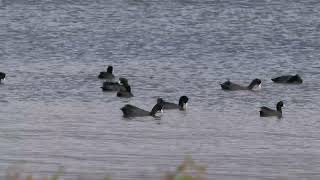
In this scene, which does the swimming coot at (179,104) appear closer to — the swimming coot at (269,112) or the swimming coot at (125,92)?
the swimming coot at (269,112)

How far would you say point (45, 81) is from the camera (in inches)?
1417

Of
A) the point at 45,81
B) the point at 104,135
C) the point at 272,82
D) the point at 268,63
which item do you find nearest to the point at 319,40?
the point at 268,63

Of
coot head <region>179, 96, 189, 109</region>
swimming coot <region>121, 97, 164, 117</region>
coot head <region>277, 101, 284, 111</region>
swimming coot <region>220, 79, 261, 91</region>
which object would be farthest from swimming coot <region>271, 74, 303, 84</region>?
swimming coot <region>121, 97, 164, 117</region>

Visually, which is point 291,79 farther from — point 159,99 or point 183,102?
point 159,99

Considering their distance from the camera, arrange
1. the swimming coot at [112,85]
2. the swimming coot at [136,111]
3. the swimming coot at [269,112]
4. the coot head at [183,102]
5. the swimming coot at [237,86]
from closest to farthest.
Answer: the swimming coot at [136,111] < the swimming coot at [269,112] < the coot head at [183,102] < the swimming coot at [112,85] < the swimming coot at [237,86]

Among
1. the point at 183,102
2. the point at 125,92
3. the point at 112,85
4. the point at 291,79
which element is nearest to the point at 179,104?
the point at 183,102

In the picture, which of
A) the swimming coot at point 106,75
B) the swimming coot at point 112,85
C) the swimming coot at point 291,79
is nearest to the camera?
the swimming coot at point 112,85

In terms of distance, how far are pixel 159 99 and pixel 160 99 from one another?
0.03 meters

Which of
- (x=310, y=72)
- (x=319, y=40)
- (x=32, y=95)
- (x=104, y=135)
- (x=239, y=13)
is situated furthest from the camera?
(x=239, y=13)

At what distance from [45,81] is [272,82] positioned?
6.66 metres

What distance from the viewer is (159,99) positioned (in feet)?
104

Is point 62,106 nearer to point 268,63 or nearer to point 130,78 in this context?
point 130,78

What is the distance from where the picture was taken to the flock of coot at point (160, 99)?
98.5 feet

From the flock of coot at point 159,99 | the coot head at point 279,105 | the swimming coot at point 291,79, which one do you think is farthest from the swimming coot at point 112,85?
the coot head at point 279,105
